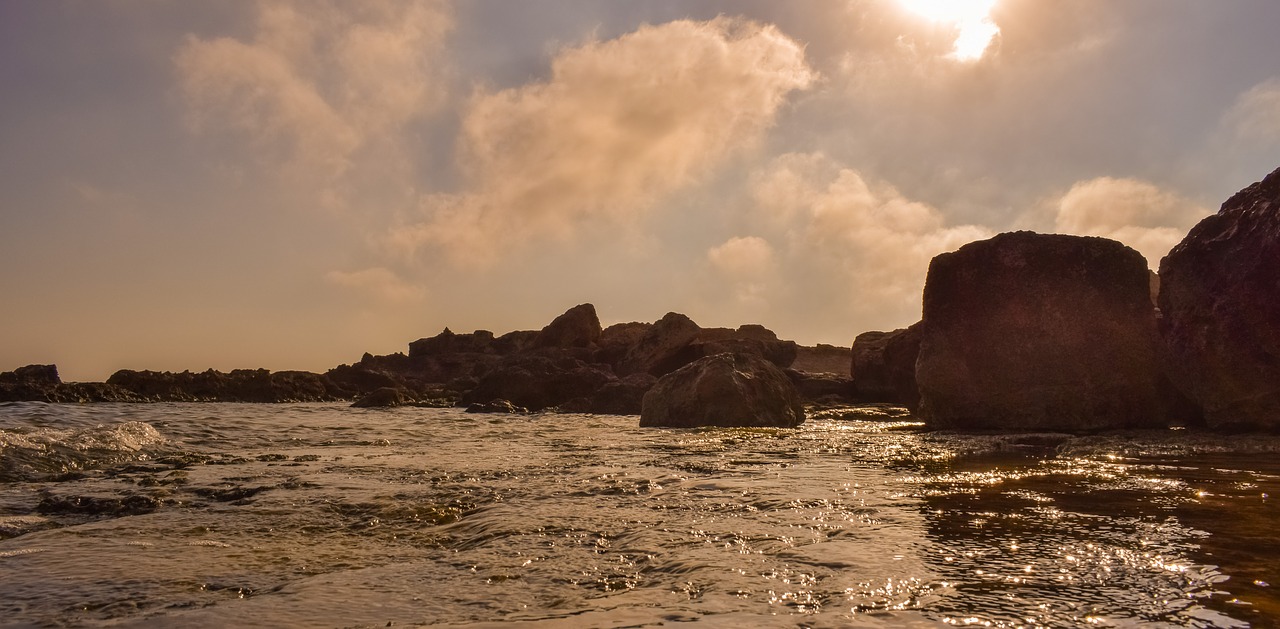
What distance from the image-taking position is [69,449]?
8422 mm

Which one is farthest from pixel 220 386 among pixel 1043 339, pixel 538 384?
pixel 1043 339

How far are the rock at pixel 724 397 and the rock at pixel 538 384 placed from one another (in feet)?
41.7

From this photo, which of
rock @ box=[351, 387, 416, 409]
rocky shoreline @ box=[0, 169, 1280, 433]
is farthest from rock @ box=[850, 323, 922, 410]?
rock @ box=[351, 387, 416, 409]

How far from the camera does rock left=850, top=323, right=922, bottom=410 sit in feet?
71.9

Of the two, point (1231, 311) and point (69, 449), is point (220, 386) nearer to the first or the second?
point (69, 449)

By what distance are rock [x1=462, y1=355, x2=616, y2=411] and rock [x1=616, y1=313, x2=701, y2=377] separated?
4.03m

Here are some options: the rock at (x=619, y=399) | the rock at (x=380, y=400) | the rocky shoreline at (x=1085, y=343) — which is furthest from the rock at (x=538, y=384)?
the rocky shoreline at (x=1085, y=343)

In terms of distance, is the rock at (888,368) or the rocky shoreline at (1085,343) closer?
the rocky shoreline at (1085,343)

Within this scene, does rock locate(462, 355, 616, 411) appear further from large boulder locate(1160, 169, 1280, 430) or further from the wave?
large boulder locate(1160, 169, 1280, 430)

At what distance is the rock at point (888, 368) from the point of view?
21.9 m

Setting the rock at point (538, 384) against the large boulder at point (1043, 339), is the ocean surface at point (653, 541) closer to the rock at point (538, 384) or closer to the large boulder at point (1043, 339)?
the large boulder at point (1043, 339)

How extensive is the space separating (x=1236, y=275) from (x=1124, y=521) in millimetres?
6475

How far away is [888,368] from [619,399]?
826cm

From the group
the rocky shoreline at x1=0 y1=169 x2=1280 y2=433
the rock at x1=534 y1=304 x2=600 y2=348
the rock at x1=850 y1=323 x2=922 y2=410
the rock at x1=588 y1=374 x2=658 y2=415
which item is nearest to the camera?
the rocky shoreline at x1=0 y1=169 x2=1280 y2=433
